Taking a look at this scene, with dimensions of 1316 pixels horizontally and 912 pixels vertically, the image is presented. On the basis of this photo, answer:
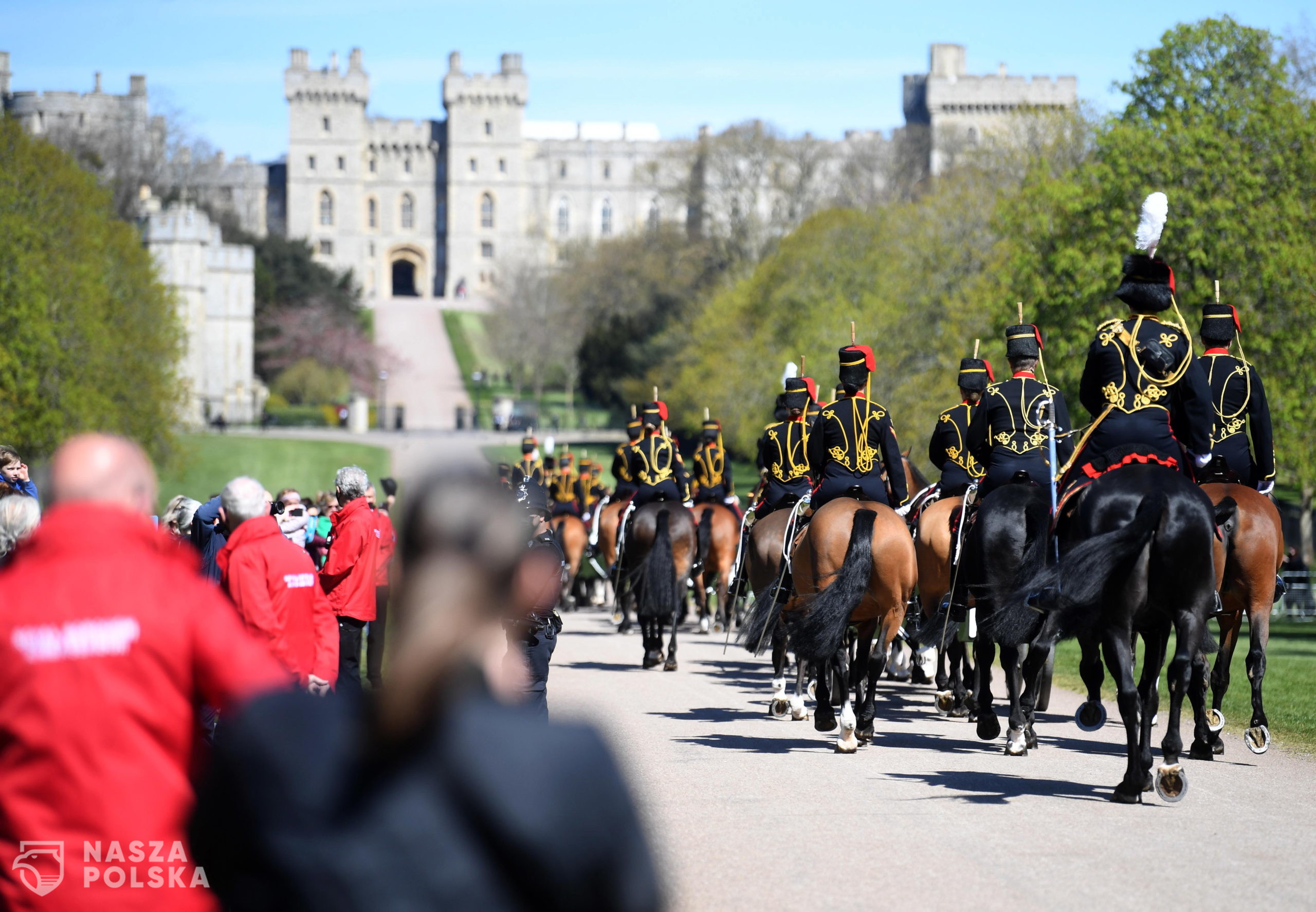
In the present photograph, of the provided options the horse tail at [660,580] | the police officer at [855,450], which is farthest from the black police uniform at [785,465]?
the police officer at [855,450]

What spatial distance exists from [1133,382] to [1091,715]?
204 centimetres

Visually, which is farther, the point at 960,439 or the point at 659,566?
the point at 659,566

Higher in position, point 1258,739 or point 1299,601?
point 1258,739

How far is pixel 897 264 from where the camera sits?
2021 inches

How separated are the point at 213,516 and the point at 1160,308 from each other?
650 centimetres

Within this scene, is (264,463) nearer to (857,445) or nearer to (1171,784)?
(857,445)

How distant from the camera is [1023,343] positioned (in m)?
11.9

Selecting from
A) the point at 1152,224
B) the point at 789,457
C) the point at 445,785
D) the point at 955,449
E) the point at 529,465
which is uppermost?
the point at 1152,224

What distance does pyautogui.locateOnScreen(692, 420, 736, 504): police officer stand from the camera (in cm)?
2133

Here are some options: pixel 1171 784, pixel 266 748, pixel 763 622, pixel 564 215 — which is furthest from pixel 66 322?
pixel 564 215

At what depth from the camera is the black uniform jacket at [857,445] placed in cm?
1180

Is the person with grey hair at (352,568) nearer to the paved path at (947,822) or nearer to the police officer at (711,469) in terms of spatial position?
the paved path at (947,822)

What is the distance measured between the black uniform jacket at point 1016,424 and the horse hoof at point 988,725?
176 cm

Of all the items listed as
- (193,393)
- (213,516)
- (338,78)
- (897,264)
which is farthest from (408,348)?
(213,516)
